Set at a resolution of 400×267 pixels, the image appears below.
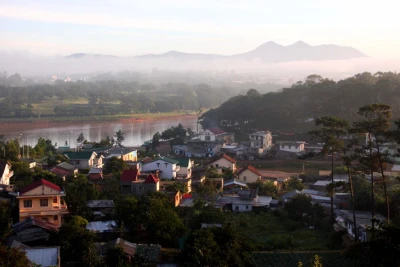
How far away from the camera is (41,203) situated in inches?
280

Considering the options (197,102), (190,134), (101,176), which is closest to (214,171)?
(101,176)

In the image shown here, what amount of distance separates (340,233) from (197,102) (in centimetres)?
3633

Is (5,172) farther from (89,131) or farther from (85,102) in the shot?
(85,102)

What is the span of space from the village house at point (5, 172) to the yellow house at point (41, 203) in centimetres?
251

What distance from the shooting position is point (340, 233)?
22.6ft

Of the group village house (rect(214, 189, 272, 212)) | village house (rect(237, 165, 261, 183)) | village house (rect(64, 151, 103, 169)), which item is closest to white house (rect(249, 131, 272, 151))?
village house (rect(237, 165, 261, 183))

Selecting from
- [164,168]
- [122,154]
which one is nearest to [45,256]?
[164,168]

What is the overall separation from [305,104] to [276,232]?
13.9 m

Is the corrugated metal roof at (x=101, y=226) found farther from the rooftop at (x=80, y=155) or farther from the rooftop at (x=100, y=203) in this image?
the rooftop at (x=80, y=155)

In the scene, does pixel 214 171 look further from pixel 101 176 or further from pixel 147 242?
pixel 147 242

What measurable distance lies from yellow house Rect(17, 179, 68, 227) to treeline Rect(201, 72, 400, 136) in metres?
13.2

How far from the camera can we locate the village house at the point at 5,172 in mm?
9344

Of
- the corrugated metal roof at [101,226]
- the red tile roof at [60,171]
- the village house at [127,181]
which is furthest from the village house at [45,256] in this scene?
the red tile roof at [60,171]

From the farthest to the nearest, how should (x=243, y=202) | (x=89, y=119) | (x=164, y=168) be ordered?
(x=89, y=119) < (x=164, y=168) < (x=243, y=202)
